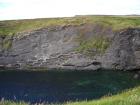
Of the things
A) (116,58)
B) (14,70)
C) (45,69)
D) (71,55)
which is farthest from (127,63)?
(14,70)

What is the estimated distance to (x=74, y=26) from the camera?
450ft

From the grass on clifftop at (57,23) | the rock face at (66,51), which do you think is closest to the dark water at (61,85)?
the rock face at (66,51)

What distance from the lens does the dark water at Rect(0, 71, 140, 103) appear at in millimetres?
76456

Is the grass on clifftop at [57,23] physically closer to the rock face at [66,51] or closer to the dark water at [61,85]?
the rock face at [66,51]

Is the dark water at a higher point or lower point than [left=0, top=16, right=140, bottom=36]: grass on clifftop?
lower

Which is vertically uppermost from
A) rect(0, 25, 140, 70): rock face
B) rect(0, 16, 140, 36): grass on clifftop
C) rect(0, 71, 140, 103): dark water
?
rect(0, 16, 140, 36): grass on clifftop

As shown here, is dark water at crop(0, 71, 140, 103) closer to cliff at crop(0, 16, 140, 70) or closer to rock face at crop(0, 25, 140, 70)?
rock face at crop(0, 25, 140, 70)

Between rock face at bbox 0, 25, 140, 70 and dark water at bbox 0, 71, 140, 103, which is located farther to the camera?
rock face at bbox 0, 25, 140, 70

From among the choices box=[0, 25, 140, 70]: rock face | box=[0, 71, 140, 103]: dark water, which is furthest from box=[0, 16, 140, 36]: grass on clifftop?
box=[0, 71, 140, 103]: dark water

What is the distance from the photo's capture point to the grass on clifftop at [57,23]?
137 meters

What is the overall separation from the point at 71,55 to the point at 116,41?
1699cm

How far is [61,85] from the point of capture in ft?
305

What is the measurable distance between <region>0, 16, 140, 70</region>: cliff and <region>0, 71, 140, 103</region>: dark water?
1042cm

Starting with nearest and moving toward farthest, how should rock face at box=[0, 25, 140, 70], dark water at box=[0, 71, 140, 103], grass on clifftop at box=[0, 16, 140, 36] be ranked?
dark water at box=[0, 71, 140, 103]
rock face at box=[0, 25, 140, 70]
grass on clifftop at box=[0, 16, 140, 36]
